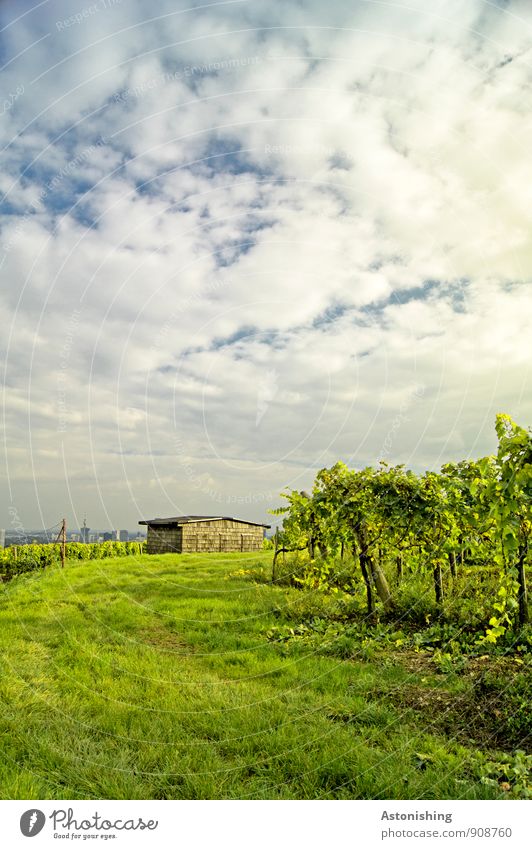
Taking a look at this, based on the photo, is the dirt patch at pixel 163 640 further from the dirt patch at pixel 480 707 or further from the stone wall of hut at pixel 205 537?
the stone wall of hut at pixel 205 537

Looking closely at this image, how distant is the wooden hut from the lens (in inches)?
1468

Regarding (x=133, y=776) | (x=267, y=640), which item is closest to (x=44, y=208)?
(x=133, y=776)

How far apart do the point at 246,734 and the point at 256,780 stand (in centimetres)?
92

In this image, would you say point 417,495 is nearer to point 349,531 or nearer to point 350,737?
point 349,531

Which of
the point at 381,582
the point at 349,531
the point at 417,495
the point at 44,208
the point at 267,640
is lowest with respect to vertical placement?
the point at 267,640

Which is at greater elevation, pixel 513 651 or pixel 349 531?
pixel 349 531

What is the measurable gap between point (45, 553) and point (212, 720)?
33550 mm

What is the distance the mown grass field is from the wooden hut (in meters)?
26.8

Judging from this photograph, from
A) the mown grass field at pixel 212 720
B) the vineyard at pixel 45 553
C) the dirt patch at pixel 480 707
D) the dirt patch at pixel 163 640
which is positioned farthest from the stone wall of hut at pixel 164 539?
the dirt patch at pixel 480 707

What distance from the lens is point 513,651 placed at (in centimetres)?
798
